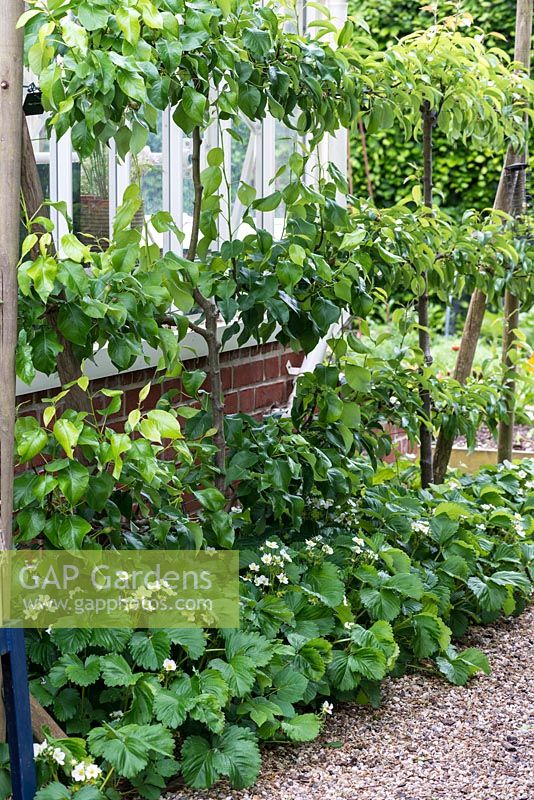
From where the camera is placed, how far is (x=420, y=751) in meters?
2.67

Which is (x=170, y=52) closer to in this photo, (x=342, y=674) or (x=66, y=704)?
(x=66, y=704)

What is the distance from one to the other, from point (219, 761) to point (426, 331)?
7.50 ft

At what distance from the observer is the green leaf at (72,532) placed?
2314mm

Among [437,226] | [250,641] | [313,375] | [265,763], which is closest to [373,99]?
[437,226]

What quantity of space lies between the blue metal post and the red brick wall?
114 centimetres

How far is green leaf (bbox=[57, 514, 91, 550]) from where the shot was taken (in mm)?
2314

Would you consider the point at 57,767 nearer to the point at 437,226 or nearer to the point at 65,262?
the point at 65,262

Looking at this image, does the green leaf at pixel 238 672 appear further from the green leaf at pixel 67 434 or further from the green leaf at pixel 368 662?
the green leaf at pixel 67 434

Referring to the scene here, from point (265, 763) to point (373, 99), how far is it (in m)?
2.08

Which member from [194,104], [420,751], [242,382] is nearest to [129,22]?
[194,104]

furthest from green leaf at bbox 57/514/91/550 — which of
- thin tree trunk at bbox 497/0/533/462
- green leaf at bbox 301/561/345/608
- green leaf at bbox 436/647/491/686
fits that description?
thin tree trunk at bbox 497/0/533/462

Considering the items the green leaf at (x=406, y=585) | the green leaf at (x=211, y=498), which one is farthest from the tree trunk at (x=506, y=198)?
the green leaf at (x=211, y=498)

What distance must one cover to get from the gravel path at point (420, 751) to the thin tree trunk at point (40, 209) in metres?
0.98

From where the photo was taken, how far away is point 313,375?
329 cm
